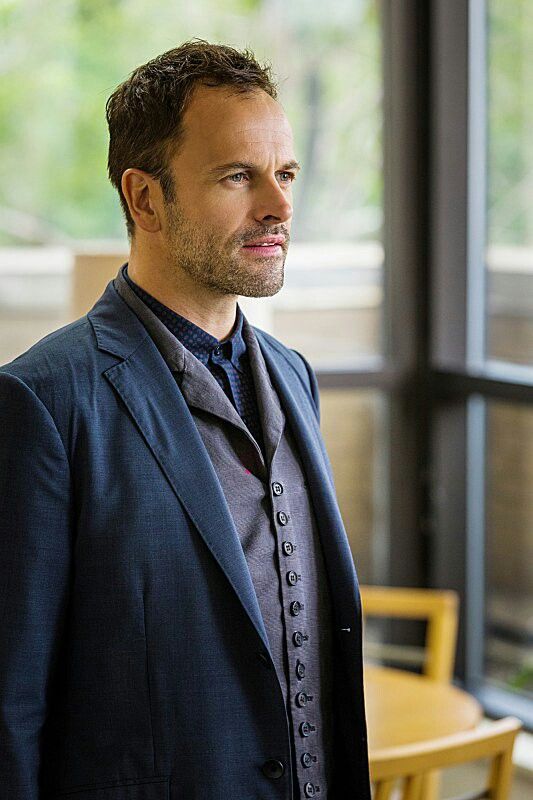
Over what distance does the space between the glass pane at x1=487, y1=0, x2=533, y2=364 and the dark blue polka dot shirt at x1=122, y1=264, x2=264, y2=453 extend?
1.91 metres

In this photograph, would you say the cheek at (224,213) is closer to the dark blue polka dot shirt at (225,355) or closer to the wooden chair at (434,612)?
the dark blue polka dot shirt at (225,355)

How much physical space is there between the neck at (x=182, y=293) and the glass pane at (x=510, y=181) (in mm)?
1974

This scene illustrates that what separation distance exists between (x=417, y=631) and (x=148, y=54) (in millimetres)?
1911

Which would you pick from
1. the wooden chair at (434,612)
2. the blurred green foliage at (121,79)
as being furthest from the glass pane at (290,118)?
the wooden chair at (434,612)

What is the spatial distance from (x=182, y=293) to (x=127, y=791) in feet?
2.01

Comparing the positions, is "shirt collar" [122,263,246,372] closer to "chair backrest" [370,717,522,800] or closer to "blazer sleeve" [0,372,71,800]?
"blazer sleeve" [0,372,71,800]

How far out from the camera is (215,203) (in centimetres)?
150

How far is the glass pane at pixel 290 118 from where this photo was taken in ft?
11.0

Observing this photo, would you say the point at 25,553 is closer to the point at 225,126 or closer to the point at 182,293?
the point at 182,293

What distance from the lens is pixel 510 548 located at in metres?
3.55

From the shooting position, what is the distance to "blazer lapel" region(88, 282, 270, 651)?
146 cm

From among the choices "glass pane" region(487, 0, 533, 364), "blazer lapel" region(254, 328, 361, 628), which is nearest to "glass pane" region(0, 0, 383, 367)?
"glass pane" region(487, 0, 533, 364)

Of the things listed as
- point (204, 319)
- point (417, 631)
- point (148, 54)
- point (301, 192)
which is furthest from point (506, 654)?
point (204, 319)

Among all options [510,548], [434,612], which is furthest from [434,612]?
[510,548]
